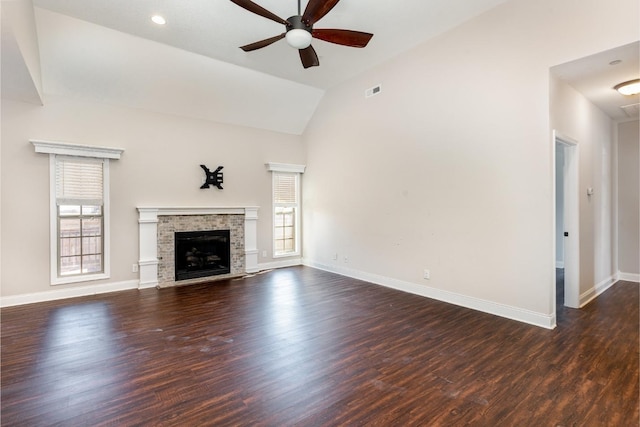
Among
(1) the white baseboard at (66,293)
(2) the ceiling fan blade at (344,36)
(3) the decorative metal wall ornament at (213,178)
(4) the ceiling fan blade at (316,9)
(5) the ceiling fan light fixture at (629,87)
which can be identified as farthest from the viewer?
(3) the decorative metal wall ornament at (213,178)

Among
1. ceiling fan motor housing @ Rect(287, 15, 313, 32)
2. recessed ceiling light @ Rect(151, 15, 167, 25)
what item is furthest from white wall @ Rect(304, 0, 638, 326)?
recessed ceiling light @ Rect(151, 15, 167, 25)

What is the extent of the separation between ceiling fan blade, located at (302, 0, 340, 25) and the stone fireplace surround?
4.04 metres

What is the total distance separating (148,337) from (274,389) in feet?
5.77

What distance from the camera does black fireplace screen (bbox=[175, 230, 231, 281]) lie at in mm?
5859

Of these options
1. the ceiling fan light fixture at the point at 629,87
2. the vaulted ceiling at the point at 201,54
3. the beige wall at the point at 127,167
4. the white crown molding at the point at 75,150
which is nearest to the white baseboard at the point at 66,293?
the beige wall at the point at 127,167

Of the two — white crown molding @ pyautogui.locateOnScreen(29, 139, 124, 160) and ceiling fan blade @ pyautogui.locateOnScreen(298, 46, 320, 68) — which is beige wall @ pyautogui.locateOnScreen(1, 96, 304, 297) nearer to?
white crown molding @ pyautogui.locateOnScreen(29, 139, 124, 160)

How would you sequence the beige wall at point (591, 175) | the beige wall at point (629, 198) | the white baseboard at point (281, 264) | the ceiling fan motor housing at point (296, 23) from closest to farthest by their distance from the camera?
the ceiling fan motor housing at point (296, 23) → the beige wall at point (591, 175) → the beige wall at point (629, 198) → the white baseboard at point (281, 264)

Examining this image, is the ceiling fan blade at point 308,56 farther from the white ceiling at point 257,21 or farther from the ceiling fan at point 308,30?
the white ceiling at point 257,21

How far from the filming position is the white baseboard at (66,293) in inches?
176

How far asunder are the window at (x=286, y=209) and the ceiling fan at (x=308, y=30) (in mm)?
3672

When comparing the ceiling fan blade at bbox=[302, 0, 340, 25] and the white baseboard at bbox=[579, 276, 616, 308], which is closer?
the ceiling fan blade at bbox=[302, 0, 340, 25]

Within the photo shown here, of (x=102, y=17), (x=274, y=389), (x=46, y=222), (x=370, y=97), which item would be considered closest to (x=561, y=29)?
(x=370, y=97)

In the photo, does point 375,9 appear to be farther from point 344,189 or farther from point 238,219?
point 238,219

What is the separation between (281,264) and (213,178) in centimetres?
240
